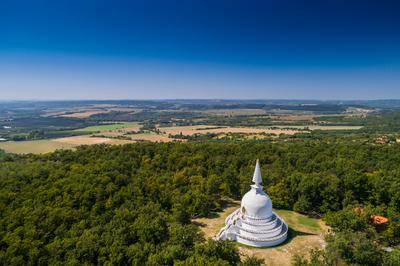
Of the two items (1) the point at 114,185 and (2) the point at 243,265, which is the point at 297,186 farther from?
(1) the point at 114,185

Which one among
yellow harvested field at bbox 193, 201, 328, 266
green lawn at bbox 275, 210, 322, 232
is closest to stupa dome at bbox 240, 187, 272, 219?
yellow harvested field at bbox 193, 201, 328, 266

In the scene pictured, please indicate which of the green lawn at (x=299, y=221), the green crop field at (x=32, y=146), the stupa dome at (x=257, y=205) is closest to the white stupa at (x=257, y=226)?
the stupa dome at (x=257, y=205)

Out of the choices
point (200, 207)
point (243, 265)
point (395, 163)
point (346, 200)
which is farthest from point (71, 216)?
point (395, 163)

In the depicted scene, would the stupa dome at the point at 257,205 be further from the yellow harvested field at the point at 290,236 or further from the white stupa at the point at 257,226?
the yellow harvested field at the point at 290,236

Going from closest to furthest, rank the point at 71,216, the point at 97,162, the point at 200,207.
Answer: the point at 71,216 < the point at 200,207 < the point at 97,162

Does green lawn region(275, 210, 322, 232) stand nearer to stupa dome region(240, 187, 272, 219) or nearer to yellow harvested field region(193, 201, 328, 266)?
yellow harvested field region(193, 201, 328, 266)

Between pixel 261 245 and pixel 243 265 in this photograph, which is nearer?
pixel 243 265
